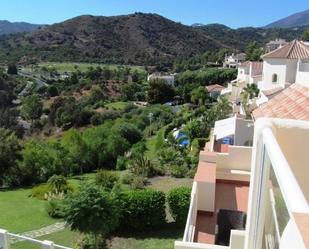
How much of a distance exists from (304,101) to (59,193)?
64.0ft

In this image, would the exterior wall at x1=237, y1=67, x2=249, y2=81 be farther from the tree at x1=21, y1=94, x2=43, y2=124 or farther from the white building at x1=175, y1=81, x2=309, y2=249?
the white building at x1=175, y1=81, x2=309, y2=249

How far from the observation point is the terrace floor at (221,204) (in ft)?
25.6

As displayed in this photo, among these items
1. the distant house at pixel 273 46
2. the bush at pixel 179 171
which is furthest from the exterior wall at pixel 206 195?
the distant house at pixel 273 46

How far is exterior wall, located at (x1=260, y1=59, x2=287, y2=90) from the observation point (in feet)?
108

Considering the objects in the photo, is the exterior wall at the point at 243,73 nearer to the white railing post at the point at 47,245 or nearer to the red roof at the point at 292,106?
the red roof at the point at 292,106

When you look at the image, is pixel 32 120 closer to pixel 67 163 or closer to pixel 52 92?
pixel 52 92

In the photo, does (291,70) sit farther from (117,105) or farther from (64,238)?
(117,105)

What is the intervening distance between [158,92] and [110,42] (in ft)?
283

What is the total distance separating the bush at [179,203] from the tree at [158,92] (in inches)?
2191

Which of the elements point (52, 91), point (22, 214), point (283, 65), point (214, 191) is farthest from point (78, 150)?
point (52, 91)

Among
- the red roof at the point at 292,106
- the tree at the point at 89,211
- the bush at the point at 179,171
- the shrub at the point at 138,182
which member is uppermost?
the red roof at the point at 292,106

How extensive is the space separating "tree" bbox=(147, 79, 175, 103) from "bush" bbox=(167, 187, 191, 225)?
2191 inches

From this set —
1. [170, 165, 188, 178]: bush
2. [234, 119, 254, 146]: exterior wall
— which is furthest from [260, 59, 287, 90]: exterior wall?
[234, 119, 254, 146]: exterior wall

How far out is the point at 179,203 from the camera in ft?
59.2
